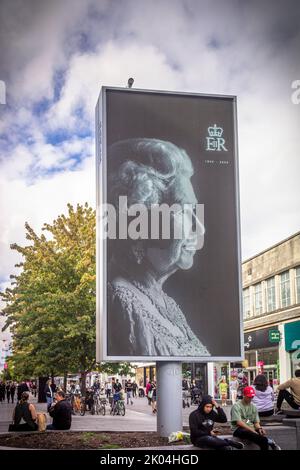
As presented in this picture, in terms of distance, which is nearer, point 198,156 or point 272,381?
point 198,156

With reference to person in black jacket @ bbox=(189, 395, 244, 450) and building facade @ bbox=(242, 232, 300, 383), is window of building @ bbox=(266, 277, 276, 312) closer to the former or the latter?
building facade @ bbox=(242, 232, 300, 383)

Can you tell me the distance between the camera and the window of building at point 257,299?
4647 centimetres

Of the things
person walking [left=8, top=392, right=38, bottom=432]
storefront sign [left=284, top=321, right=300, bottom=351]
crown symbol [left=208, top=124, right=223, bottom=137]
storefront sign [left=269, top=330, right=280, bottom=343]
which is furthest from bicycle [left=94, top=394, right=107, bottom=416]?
crown symbol [left=208, top=124, right=223, bottom=137]

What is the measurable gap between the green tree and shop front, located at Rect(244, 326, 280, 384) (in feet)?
47.4

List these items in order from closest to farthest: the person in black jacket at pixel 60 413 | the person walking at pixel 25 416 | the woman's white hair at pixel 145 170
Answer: the person in black jacket at pixel 60 413
the person walking at pixel 25 416
the woman's white hair at pixel 145 170

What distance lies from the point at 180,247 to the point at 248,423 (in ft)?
15.9

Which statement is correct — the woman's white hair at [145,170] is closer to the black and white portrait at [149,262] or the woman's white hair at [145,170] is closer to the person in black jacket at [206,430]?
the black and white portrait at [149,262]

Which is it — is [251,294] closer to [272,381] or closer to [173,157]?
[272,381]

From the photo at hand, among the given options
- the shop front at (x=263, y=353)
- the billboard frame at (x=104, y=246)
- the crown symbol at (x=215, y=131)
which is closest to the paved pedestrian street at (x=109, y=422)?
the billboard frame at (x=104, y=246)

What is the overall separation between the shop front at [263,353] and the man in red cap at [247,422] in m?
30.2

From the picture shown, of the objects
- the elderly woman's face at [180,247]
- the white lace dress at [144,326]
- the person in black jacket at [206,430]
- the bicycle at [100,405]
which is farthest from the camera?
the bicycle at [100,405]

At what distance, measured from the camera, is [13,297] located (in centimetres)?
4225
